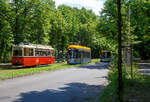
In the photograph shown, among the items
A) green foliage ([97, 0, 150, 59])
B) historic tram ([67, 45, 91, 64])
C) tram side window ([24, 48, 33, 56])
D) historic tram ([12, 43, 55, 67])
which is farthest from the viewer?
historic tram ([67, 45, 91, 64])

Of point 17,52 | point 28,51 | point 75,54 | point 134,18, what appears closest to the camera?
point 17,52

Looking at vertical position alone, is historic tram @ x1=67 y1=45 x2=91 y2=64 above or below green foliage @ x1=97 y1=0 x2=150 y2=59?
below

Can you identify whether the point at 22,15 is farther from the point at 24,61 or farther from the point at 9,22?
the point at 24,61

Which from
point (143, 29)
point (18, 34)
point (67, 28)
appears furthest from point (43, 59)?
point (67, 28)

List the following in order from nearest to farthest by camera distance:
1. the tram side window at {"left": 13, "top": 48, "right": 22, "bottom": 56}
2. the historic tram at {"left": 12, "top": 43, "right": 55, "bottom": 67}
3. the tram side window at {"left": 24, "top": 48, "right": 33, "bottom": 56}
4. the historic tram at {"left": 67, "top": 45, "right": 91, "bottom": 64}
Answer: the historic tram at {"left": 12, "top": 43, "right": 55, "bottom": 67} < the tram side window at {"left": 13, "top": 48, "right": 22, "bottom": 56} < the tram side window at {"left": 24, "top": 48, "right": 33, "bottom": 56} < the historic tram at {"left": 67, "top": 45, "right": 91, "bottom": 64}

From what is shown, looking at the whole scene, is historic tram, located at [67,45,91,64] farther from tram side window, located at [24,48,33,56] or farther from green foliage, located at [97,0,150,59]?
tram side window, located at [24,48,33,56]

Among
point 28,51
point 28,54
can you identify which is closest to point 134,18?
point 28,51

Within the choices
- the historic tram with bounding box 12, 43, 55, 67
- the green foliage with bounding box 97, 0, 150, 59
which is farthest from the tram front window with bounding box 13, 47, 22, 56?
the green foliage with bounding box 97, 0, 150, 59

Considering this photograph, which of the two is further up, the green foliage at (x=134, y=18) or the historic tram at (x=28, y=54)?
the green foliage at (x=134, y=18)

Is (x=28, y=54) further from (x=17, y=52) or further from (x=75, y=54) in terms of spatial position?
(x=75, y=54)

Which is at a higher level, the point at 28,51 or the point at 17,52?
the point at 28,51

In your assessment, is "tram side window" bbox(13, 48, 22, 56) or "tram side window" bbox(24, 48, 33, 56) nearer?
"tram side window" bbox(13, 48, 22, 56)

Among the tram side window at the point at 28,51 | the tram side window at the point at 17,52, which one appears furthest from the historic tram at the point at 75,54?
the tram side window at the point at 17,52

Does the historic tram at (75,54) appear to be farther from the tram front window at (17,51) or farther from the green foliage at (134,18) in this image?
the tram front window at (17,51)
